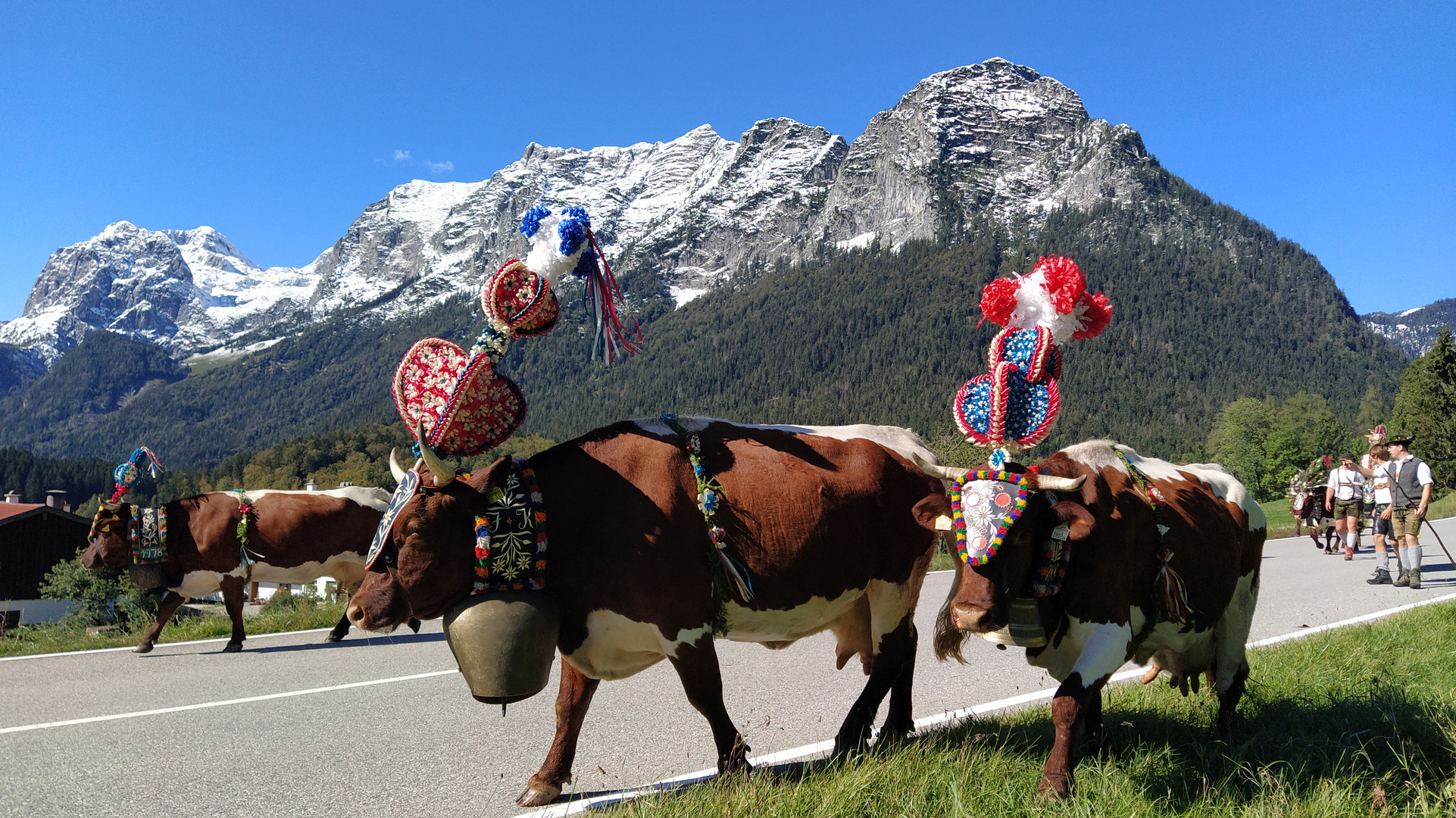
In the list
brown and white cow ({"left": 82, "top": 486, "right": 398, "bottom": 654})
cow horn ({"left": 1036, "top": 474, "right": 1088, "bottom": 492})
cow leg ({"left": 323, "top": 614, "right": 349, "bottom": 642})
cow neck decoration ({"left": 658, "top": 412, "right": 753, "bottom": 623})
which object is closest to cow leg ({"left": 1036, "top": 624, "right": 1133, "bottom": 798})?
cow horn ({"left": 1036, "top": 474, "right": 1088, "bottom": 492})

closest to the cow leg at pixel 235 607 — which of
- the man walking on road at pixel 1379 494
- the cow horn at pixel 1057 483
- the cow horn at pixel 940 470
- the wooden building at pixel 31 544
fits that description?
the cow horn at pixel 940 470

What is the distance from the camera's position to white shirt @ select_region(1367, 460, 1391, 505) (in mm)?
11766

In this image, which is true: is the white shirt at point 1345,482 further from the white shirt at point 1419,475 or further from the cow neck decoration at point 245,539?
the cow neck decoration at point 245,539

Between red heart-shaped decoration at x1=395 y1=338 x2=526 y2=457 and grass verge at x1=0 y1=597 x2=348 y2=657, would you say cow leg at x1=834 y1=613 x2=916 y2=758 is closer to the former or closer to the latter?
red heart-shaped decoration at x1=395 y1=338 x2=526 y2=457

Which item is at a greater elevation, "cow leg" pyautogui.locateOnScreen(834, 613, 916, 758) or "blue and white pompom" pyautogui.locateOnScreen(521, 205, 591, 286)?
"blue and white pompom" pyautogui.locateOnScreen(521, 205, 591, 286)

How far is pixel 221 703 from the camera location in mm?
7020

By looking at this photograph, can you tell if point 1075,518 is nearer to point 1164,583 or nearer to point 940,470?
point 940,470

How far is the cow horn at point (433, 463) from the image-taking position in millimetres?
3826

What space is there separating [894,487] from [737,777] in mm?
1701

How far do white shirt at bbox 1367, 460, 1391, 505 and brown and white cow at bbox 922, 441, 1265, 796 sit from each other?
8.37 metres

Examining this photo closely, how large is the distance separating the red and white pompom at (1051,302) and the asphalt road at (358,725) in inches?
115

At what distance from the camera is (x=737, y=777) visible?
3.91 metres

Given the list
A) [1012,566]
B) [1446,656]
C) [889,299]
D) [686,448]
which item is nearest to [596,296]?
[686,448]

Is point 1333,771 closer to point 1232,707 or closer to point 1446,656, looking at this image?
point 1232,707
